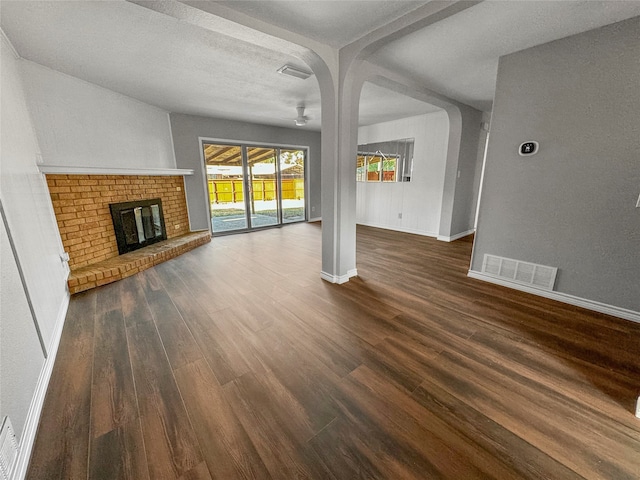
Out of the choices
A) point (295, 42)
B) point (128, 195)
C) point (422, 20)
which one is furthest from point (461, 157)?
point (128, 195)

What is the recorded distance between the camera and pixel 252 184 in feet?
19.1

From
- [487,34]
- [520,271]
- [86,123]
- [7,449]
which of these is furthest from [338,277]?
[86,123]

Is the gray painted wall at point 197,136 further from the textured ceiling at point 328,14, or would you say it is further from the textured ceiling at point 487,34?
the textured ceiling at point 487,34

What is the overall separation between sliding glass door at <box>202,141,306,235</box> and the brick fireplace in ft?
5.59

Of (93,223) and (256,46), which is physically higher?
(256,46)

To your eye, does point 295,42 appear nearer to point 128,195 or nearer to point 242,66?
point 242,66

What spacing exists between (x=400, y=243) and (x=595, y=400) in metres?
3.45

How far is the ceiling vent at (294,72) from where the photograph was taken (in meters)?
2.74

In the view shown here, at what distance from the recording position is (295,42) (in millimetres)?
2084

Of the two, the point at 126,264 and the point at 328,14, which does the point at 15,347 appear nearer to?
the point at 126,264

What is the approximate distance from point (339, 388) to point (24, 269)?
2115mm

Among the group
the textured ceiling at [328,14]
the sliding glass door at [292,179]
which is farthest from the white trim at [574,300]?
Result: the sliding glass door at [292,179]

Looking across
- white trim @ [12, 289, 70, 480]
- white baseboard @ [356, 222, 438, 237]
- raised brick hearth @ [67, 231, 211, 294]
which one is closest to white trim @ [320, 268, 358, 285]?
white trim @ [12, 289, 70, 480]

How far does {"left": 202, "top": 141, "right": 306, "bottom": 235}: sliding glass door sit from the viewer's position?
216 inches
